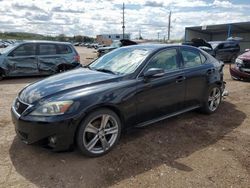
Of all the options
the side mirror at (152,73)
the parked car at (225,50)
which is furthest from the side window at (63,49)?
the parked car at (225,50)

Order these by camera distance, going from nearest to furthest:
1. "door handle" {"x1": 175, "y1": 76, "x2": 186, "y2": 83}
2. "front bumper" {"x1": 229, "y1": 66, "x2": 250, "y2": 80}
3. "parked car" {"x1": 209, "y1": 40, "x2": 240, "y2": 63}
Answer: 1. "door handle" {"x1": 175, "y1": 76, "x2": 186, "y2": 83}
2. "front bumper" {"x1": 229, "y1": 66, "x2": 250, "y2": 80}
3. "parked car" {"x1": 209, "y1": 40, "x2": 240, "y2": 63}

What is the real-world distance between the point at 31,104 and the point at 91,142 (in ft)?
3.21

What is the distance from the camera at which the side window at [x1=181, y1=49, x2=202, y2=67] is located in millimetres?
5398

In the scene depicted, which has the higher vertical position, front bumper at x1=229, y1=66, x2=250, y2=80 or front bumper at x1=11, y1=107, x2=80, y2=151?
front bumper at x1=11, y1=107, x2=80, y2=151

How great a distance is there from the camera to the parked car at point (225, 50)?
20062mm

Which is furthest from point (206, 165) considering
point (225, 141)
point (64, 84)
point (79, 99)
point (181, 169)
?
point (64, 84)

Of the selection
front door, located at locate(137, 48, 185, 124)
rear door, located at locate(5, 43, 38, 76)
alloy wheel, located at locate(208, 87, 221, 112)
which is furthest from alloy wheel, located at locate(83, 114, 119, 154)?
rear door, located at locate(5, 43, 38, 76)

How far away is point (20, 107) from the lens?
3.95 meters

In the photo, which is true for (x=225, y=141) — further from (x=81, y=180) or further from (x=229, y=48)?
(x=229, y=48)

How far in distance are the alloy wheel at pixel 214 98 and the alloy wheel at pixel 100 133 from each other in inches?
109

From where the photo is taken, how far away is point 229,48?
20.8m

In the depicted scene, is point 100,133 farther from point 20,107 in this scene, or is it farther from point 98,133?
point 20,107

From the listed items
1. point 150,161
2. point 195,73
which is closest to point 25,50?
Answer: point 195,73

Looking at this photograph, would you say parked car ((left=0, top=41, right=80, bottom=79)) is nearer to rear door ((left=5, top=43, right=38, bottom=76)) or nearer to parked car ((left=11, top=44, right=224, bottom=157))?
rear door ((left=5, top=43, right=38, bottom=76))
